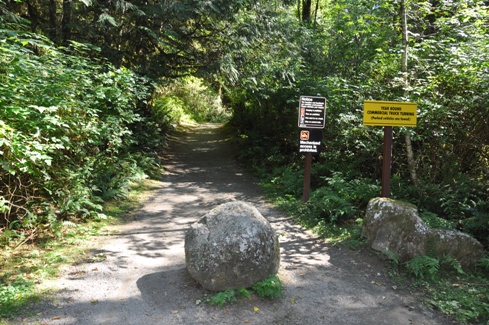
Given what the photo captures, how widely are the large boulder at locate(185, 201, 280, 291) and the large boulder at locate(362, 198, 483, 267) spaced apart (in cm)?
224

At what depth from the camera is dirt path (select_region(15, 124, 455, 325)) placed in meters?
4.31

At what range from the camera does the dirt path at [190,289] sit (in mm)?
4309

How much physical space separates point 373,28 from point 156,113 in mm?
11744

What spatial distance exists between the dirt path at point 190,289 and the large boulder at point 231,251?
304 millimetres

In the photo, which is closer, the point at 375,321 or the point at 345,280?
the point at 375,321

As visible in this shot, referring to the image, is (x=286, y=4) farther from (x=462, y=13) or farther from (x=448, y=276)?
(x=448, y=276)

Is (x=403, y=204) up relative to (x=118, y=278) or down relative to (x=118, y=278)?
up

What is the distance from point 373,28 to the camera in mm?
9672

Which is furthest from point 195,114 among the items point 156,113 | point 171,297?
point 171,297

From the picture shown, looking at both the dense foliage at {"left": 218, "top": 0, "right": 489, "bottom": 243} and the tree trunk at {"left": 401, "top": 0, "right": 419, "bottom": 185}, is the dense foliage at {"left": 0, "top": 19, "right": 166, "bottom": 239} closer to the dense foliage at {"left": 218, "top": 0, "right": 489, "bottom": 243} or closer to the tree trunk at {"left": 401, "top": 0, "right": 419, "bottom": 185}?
the dense foliage at {"left": 218, "top": 0, "right": 489, "bottom": 243}

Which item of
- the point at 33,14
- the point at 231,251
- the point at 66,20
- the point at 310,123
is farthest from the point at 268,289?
the point at 33,14

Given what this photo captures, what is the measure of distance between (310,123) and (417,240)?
3.72m

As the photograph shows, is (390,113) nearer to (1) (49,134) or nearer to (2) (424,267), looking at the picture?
(2) (424,267)

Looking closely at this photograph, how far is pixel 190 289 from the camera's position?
486 centimetres
